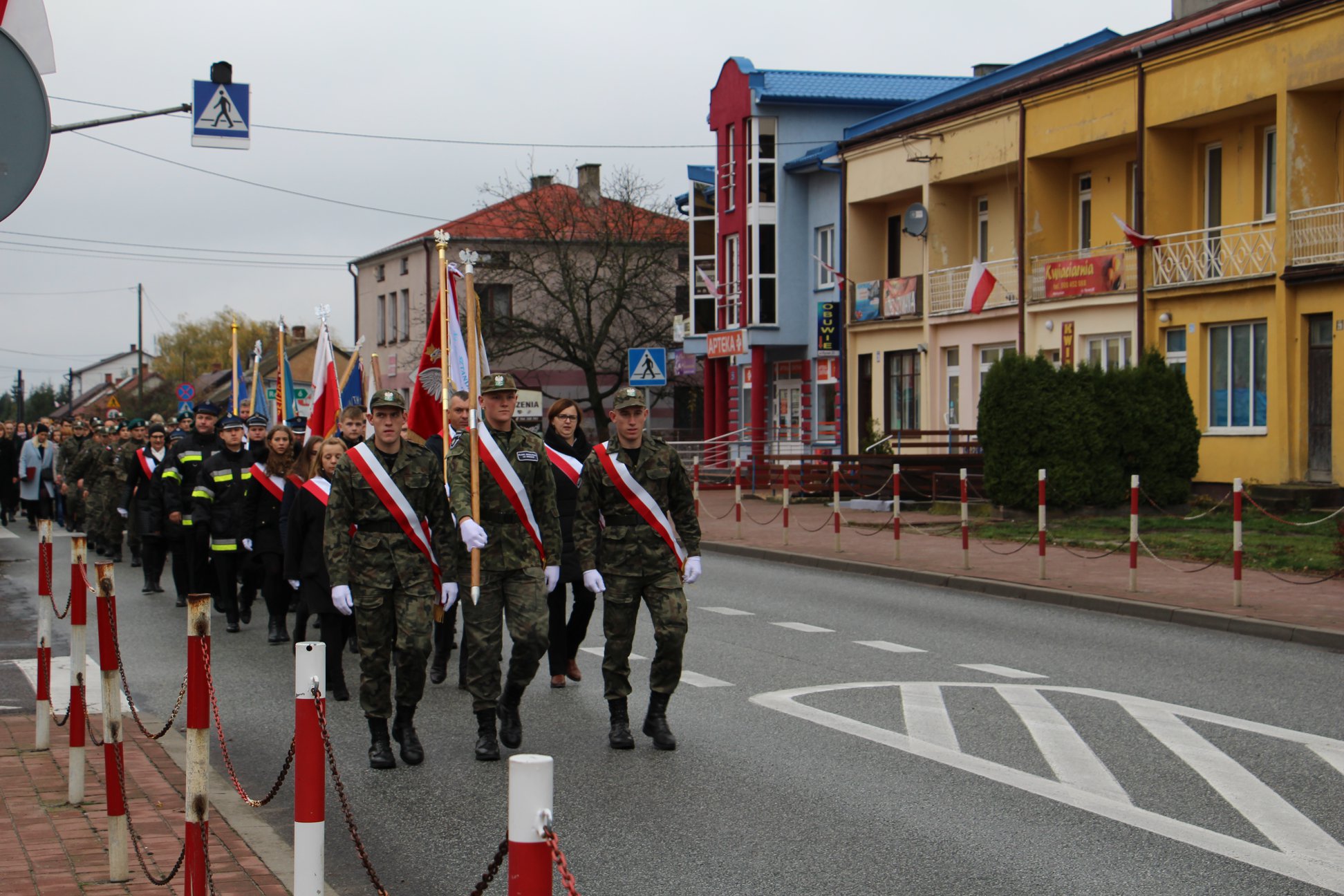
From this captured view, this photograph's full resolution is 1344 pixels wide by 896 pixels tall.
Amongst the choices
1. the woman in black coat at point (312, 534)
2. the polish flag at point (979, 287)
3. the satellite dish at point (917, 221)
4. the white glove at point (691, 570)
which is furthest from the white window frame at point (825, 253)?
the white glove at point (691, 570)

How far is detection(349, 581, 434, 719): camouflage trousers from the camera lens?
25.1ft

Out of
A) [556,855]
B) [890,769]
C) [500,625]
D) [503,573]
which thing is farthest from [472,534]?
[556,855]

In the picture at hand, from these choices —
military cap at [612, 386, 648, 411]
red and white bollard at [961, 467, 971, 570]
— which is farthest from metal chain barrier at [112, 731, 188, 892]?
red and white bollard at [961, 467, 971, 570]

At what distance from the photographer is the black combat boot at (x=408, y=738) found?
782 centimetres

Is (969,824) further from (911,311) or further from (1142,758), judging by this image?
(911,311)

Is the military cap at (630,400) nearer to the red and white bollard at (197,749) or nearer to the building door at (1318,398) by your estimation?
the red and white bollard at (197,749)

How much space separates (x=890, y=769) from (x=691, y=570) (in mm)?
1413

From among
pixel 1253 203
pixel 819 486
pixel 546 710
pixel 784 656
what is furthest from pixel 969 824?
pixel 819 486

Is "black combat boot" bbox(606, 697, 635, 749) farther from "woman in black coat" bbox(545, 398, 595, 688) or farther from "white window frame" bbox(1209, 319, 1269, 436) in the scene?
"white window frame" bbox(1209, 319, 1269, 436)

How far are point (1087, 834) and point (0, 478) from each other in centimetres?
2864

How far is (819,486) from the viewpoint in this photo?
33188 millimetres

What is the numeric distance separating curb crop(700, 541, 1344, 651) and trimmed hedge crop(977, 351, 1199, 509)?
5217 mm

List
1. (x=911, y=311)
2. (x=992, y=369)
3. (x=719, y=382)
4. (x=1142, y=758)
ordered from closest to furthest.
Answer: (x=1142, y=758) < (x=992, y=369) < (x=911, y=311) < (x=719, y=382)

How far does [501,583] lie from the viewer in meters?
7.91
